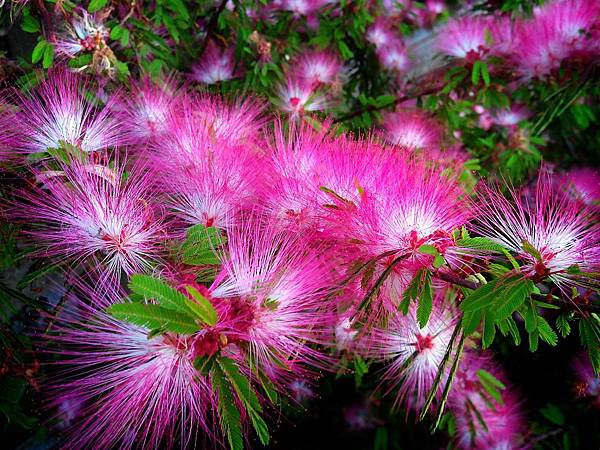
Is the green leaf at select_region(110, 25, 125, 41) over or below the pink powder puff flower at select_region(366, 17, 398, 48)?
below

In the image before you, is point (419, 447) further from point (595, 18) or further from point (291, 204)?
point (595, 18)

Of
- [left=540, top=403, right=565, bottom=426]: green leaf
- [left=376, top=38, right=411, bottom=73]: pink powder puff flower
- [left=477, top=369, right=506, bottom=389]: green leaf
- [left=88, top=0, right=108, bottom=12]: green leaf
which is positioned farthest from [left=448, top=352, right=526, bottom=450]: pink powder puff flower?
[left=376, top=38, right=411, bottom=73]: pink powder puff flower

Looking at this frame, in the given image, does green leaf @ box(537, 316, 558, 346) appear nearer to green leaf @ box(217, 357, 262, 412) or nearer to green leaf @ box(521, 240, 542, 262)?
green leaf @ box(521, 240, 542, 262)

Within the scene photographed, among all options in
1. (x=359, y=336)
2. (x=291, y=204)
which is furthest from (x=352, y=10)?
(x=359, y=336)

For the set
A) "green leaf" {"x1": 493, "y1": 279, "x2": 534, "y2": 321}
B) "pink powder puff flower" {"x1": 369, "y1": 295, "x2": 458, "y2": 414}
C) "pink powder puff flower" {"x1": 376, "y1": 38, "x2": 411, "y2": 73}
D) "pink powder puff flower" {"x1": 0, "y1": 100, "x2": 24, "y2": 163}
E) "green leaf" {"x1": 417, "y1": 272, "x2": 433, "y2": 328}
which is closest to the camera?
"green leaf" {"x1": 493, "y1": 279, "x2": 534, "y2": 321}

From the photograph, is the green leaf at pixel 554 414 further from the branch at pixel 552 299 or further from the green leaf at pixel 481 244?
the green leaf at pixel 481 244

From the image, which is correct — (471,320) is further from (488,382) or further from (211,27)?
(211,27)
